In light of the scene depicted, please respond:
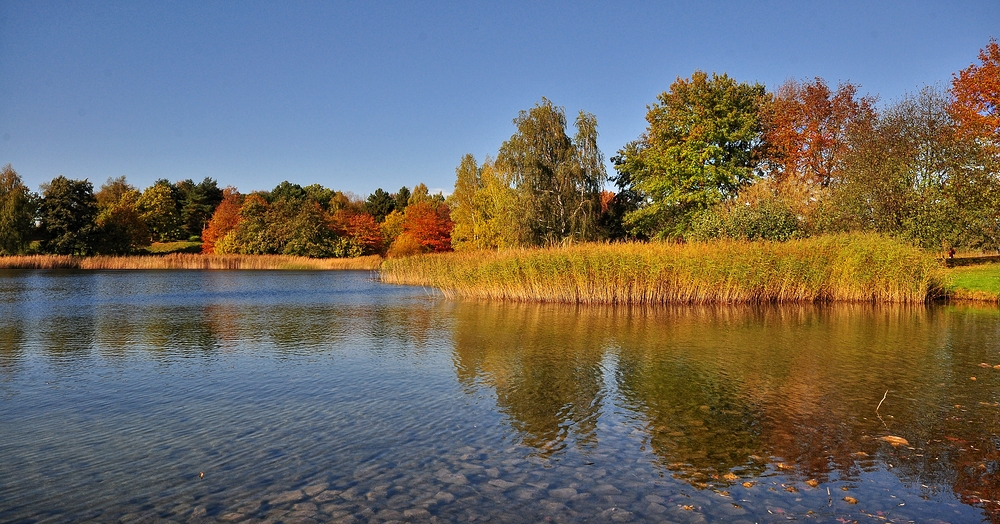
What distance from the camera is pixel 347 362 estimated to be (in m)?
11.1

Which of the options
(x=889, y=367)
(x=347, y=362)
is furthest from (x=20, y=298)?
(x=889, y=367)

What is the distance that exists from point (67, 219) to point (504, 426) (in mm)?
69660

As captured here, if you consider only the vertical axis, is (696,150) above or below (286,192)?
below

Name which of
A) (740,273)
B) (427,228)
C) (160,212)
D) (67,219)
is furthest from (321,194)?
(740,273)

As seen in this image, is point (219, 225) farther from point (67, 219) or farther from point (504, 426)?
point (504, 426)

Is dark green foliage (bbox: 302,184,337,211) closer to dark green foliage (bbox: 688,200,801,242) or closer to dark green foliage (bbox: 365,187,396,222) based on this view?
dark green foliage (bbox: 365,187,396,222)

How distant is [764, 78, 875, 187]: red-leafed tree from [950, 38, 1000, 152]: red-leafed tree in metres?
7.90

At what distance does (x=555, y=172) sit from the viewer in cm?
3872

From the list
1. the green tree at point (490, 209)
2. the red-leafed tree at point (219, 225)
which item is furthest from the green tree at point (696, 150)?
the red-leafed tree at point (219, 225)

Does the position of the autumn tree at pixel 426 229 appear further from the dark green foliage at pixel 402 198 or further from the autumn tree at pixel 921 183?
the autumn tree at pixel 921 183

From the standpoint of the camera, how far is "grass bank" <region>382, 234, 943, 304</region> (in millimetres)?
21188

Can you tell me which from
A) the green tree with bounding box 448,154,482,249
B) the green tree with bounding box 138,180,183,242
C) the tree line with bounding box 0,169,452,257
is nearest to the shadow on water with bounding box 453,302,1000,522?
the green tree with bounding box 448,154,482,249

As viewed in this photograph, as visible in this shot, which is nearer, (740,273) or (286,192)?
(740,273)

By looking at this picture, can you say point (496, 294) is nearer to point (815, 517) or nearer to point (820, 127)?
point (815, 517)
